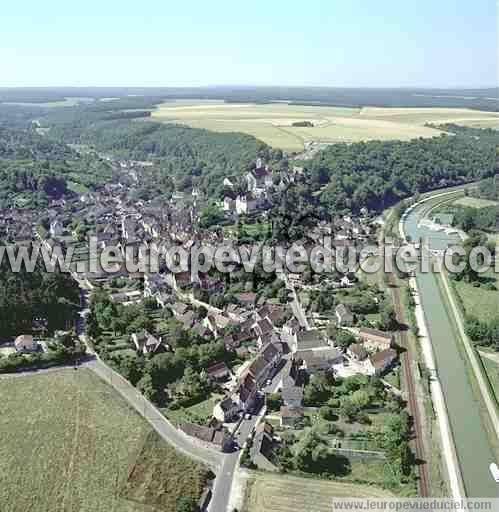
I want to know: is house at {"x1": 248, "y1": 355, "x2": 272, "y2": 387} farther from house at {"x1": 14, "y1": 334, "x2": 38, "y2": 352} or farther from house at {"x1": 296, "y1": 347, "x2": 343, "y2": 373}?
house at {"x1": 14, "y1": 334, "x2": 38, "y2": 352}

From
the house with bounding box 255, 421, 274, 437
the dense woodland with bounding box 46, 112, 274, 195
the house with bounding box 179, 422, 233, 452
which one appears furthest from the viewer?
the dense woodland with bounding box 46, 112, 274, 195

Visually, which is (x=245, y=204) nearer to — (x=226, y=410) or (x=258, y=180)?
(x=258, y=180)

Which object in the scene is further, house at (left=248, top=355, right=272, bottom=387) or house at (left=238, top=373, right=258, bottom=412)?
house at (left=248, top=355, right=272, bottom=387)

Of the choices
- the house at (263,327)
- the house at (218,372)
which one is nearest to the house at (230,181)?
the house at (263,327)

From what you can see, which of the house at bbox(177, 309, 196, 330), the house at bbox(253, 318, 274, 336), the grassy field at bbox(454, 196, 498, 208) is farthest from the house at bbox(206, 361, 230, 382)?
the grassy field at bbox(454, 196, 498, 208)

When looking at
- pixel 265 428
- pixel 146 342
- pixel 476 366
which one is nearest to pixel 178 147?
pixel 146 342

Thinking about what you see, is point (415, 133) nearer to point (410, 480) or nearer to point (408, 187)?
point (408, 187)

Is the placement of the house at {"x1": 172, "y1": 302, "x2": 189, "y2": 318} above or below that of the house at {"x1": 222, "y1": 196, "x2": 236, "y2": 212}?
below
